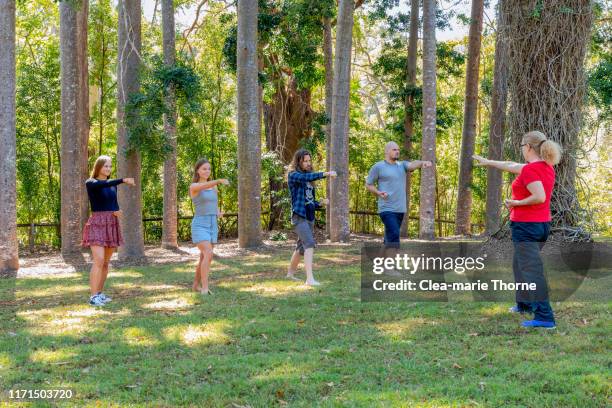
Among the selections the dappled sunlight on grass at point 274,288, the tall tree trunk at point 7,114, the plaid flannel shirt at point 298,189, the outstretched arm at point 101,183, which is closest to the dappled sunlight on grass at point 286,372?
the dappled sunlight on grass at point 274,288

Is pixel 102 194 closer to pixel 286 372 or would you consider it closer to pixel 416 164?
pixel 286 372

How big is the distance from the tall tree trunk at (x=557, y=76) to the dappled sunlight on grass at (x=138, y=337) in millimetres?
6418

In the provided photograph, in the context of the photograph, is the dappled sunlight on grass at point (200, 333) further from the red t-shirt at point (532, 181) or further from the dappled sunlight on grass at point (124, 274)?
the dappled sunlight on grass at point (124, 274)

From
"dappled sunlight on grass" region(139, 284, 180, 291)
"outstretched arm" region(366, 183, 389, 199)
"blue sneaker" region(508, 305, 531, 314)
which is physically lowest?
"dappled sunlight on grass" region(139, 284, 180, 291)

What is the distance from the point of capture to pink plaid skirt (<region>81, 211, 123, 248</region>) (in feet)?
24.5

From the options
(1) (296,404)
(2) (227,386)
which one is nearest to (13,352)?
(2) (227,386)

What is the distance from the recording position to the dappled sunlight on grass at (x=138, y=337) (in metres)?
5.64

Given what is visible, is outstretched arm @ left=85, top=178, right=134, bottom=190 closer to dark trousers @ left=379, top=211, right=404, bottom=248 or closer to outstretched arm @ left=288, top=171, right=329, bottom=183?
outstretched arm @ left=288, top=171, right=329, bottom=183

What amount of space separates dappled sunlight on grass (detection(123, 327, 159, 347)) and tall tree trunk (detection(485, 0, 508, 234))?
647 centimetres

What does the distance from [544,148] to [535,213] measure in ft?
1.89

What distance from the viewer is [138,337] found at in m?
5.89

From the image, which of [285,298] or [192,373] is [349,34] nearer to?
[285,298]

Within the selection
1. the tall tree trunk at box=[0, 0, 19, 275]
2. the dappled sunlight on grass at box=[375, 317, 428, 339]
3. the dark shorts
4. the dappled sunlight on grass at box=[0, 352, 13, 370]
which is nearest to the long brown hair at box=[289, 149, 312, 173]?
the dark shorts

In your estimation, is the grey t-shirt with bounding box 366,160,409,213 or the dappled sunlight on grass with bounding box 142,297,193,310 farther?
the grey t-shirt with bounding box 366,160,409,213
